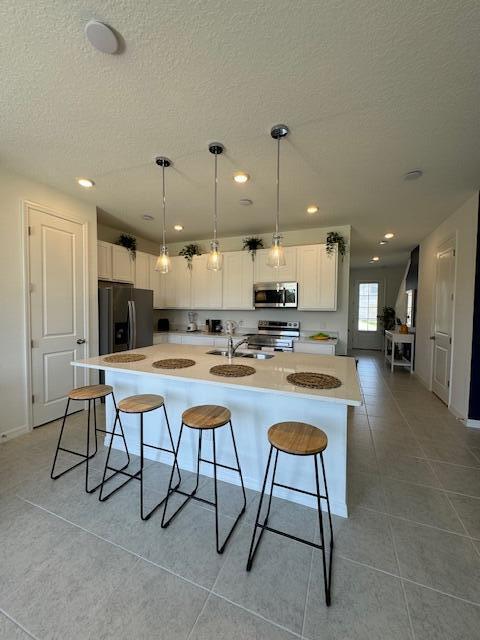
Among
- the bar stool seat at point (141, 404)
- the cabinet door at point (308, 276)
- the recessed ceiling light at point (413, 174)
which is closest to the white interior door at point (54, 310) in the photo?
Result: the bar stool seat at point (141, 404)

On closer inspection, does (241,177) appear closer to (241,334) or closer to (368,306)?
(241,334)

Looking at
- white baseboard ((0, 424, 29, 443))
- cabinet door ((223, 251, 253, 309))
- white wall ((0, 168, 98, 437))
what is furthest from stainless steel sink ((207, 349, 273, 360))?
white baseboard ((0, 424, 29, 443))

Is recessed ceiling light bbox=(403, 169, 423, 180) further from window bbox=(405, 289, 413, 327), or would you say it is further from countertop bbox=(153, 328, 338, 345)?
window bbox=(405, 289, 413, 327)

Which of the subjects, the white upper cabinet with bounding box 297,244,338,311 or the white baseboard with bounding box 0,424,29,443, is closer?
the white baseboard with bounding box 0,424,29,443

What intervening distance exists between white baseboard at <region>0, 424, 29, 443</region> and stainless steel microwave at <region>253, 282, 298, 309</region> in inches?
135

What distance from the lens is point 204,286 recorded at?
494 cm

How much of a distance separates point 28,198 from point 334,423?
3.68 m

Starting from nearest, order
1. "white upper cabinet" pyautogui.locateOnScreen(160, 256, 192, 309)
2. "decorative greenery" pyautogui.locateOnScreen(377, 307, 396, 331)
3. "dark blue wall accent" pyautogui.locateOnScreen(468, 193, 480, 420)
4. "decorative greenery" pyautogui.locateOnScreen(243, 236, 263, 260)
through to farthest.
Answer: "dark blue wall accent" pyautogui.locateOnScreen(468, 193, 480, 420) → "decorative greenery" pyautogui.locateOnScreen(243, 236, 263, 260) → "white upper cabinet" pyautogui.locateOnScreen(160, 256, 192, 309) → "decorative greenery" pyautogui.locateOnScreen(377, 307, 396, 331)

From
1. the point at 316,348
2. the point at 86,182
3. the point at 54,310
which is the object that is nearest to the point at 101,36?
the point at 86,182

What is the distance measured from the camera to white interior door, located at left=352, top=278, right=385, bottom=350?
8.39 meters

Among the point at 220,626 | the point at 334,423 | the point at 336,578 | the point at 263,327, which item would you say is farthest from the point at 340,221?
the point at 220,626

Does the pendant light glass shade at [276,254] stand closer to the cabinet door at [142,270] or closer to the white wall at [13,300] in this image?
the white wall at [13,300]

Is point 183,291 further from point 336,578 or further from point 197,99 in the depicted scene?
point 336,578

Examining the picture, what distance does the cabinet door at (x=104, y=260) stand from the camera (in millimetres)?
3844
